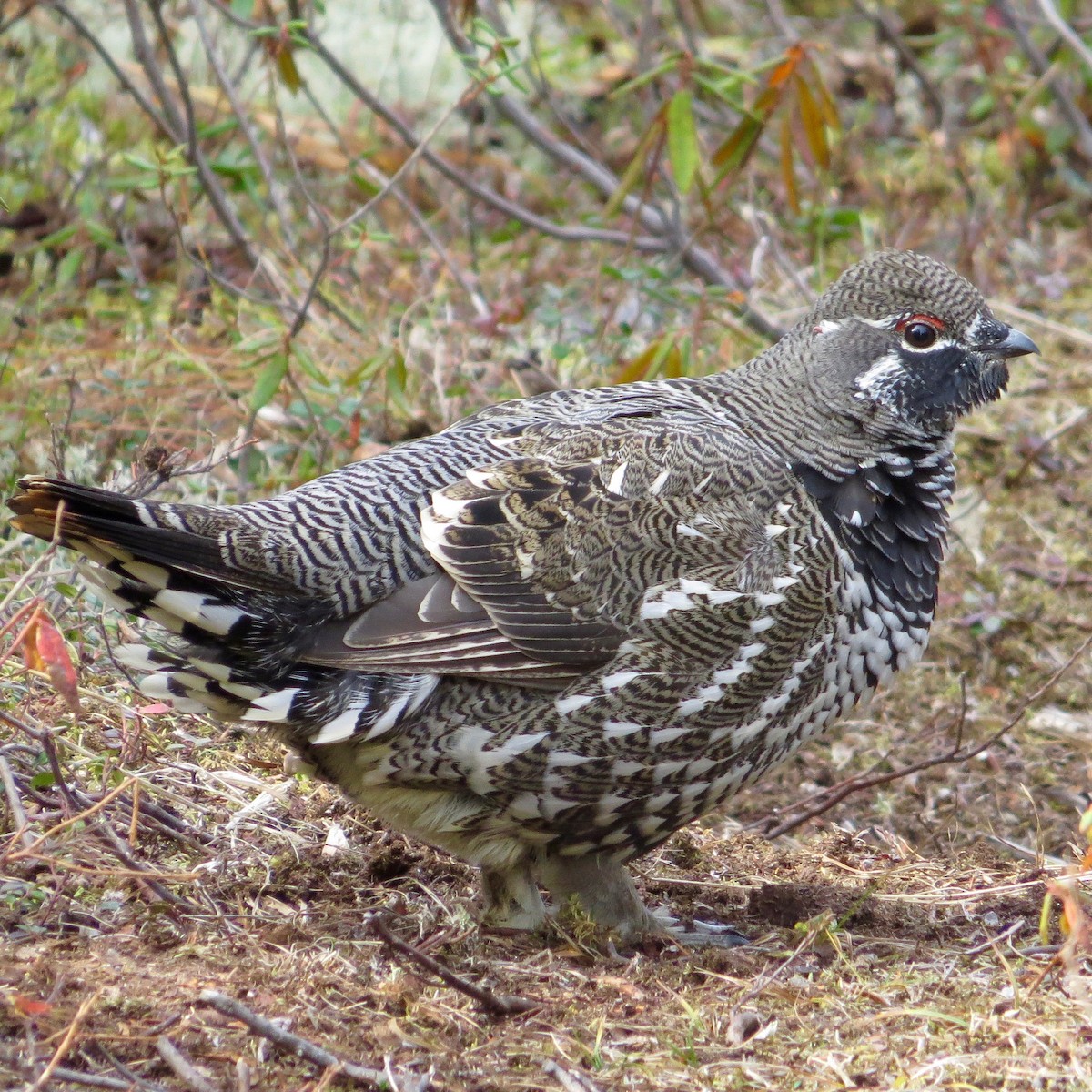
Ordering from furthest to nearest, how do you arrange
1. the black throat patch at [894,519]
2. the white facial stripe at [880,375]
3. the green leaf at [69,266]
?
the green leaf at [69,266], the white facial stripe at [880,375], the black throat patch at [894,519]

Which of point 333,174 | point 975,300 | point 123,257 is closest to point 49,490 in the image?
point 975,300

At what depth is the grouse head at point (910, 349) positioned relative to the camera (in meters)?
4.74

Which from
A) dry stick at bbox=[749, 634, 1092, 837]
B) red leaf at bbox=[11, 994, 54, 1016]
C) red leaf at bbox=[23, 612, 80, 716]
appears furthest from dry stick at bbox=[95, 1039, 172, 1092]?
dry stick at bbox=[749, 634, 1092, 837]

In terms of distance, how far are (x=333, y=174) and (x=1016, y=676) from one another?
5.44 meters

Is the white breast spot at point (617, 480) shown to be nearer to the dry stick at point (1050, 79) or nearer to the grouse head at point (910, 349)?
the grouse head at point (910, 349)

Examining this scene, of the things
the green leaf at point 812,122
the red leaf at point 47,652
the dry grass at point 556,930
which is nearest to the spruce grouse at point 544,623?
the dry grass at point 556,930

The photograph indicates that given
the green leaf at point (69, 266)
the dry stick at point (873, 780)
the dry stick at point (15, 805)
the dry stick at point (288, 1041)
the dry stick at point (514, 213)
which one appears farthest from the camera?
the dry stick at point (514, 213)

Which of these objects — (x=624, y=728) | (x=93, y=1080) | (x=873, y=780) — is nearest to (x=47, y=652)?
(x=93, y=1080)

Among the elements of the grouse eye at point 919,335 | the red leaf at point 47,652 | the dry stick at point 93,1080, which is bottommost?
the dry stick at point 93,1080

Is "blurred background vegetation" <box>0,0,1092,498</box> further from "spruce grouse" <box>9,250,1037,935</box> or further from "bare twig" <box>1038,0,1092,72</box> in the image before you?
"spruce grouse" <box>9,250,1037,935</box>

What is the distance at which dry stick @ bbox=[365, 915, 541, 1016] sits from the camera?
353 centimetres

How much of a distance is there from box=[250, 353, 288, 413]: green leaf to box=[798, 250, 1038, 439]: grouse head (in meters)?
2.27

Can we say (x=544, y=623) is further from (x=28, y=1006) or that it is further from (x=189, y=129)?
(x=189, y=129)

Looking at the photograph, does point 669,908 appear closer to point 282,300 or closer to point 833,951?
point 833,951
